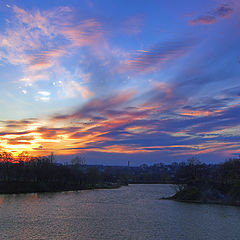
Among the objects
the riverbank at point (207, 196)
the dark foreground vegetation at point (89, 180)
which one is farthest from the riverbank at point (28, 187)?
Answer: the riverbank at point (207, 196)

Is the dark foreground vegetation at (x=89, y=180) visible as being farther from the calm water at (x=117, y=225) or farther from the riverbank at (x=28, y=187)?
the calm water at (x=117, y=225)

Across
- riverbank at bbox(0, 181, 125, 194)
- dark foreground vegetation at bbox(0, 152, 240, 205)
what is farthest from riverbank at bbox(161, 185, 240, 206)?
riverbank at bbox(0, 181, 125, 194)

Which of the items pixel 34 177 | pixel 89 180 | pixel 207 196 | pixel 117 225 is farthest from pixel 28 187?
pixel 117 225

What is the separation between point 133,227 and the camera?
43.5 metres

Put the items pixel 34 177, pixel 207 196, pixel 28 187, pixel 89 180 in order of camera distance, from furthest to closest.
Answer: pixel 89 180
pixel 34 177
pixel 28 187
pixel 207 196

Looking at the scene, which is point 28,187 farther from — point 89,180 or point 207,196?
point 207,196

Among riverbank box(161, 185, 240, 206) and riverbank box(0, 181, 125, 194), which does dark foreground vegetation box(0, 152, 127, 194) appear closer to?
riverbank box(0, 181, 125, 194)

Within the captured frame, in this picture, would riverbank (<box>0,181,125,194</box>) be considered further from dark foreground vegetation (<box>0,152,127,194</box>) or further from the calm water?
the calm water

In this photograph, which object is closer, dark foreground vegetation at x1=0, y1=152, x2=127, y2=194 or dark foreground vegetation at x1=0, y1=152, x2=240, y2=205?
dark foreground vegetation at x1=0, y1=152, x2=240, y2=205

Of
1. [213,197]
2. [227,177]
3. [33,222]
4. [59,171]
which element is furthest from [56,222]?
[59,171]

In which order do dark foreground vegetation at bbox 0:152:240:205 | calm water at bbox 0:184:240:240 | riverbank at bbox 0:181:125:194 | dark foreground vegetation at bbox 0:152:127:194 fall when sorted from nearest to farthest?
calm water at bbox 0:184:240:240
dark foreground vegetation at bbox 0:152:240:205
riverbank at bbox 0:181:125:194
dark foreground vegetation at bbox 0:152:127:194

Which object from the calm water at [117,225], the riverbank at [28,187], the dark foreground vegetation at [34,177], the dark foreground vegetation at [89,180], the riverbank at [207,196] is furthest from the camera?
the dark foreground vegetation at [34,177]

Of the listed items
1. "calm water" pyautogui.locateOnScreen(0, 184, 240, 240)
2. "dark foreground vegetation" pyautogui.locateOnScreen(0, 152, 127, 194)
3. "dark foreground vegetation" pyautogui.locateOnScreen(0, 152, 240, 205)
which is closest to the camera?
"calm water" pyautogui.locateOnScreen(0, 184, 240, 240)

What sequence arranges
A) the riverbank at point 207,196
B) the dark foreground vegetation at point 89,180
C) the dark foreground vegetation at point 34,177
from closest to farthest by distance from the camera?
the riverbank at point 207,196, the dark foreground vegetation at point 89,180, the dark foreground vegetation at point 34,177
